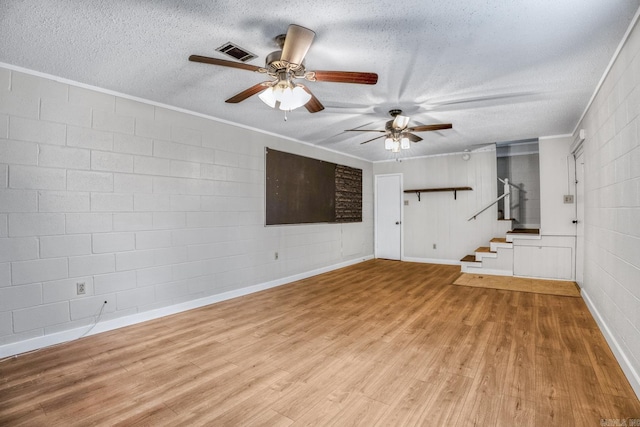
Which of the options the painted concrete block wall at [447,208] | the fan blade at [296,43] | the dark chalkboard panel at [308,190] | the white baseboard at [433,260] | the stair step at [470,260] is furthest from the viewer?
the white baseboard at [433,260]

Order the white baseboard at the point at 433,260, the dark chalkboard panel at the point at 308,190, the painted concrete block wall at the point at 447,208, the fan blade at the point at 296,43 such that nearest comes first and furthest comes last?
the fan blade at the point at 296,43 < the dark chalkboard panel at the point at 308,190 < the painted concrete block wall at the point at 447,208 < the white baseboard at the point at 433,260

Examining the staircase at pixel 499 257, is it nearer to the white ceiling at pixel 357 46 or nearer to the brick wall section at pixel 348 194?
the white ceiling at pixel 357 46

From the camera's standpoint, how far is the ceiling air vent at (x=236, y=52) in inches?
92.2

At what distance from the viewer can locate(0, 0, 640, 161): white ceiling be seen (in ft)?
6.26

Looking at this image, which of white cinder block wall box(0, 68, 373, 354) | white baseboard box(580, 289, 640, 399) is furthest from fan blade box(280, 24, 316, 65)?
white baseboard box(580, 289, 640, 399)

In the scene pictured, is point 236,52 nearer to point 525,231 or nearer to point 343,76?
point 343,76

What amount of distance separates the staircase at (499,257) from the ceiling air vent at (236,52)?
5.12 metres

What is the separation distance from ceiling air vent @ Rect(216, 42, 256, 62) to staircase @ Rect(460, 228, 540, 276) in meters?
5.12

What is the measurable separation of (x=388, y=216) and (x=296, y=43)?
5891 mm

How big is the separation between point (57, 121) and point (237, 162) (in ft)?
6.58

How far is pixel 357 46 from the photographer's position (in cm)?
234

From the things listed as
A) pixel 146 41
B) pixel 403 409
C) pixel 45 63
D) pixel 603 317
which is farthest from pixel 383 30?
pixel 603 317

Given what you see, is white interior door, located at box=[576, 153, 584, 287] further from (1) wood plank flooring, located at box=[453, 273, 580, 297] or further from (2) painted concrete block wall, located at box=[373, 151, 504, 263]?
(2) painted concrete block wall, located at box=[373, 151, 504, 263]

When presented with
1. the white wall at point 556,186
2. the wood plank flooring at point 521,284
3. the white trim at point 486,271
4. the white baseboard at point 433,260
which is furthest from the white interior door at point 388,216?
the white wall at point 556,186
